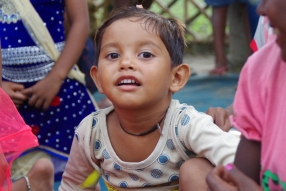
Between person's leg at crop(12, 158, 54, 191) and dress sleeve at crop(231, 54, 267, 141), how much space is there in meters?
1.08

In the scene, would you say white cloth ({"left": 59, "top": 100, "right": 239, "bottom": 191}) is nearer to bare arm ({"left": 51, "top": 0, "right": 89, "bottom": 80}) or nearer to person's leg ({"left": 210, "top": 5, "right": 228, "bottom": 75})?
bare arm ({"left": 51, "top": 0, "right": 89, "bottom": 80})

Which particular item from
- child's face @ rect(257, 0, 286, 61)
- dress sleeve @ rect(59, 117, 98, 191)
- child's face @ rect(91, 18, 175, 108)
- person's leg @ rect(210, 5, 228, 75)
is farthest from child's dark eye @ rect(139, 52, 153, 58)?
person's leg @ rect(210, 5, 228, 75)

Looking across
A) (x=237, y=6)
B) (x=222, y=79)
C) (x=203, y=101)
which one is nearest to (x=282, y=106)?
(x=203, y=101)

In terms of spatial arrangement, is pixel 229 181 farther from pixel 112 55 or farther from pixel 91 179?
pixel 91 179

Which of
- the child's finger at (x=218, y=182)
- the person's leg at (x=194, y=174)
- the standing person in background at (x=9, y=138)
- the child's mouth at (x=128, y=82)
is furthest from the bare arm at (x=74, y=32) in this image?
the child's finger at (x=218, y=182)

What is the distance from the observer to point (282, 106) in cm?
134

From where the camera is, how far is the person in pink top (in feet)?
4.41

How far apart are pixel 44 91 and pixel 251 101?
1524mm

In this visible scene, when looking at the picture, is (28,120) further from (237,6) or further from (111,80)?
(237,6)

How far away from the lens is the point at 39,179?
231cm

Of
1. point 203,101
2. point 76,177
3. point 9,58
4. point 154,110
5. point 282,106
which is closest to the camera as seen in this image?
point 282,106

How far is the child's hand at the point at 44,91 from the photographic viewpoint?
2758 millimetres

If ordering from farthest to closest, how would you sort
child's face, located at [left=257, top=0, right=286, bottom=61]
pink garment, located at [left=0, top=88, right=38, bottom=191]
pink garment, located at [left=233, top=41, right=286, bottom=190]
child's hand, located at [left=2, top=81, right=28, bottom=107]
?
child's hand, located at [left=2, top=81, right=28, bottom=107] → pink garment, located at [left=0, top=88, right=38, bottom=191] → pink garment, located at [left=233, top=41, right=286, bottom=190] → child's face, located at [left=257, top=0, right=286, bottom=61]

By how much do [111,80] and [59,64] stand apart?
901 mm
